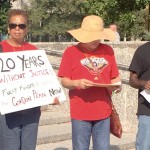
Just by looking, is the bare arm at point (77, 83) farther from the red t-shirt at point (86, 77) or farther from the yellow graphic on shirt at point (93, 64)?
the yellow graphic on shirt at point (93, 64)

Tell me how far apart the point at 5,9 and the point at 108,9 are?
11.5 ft

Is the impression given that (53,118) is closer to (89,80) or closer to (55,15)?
(89,80)

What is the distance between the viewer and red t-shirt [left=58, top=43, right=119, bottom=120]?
14.5 ft

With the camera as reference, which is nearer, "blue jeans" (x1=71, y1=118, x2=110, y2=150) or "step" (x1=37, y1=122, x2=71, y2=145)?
"blue jeans" (x1=71, y1=118, x2=110, y2=150)

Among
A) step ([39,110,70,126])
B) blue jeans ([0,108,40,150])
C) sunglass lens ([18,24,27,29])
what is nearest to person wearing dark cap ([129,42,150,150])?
blue jeans ([0,108,40,150])

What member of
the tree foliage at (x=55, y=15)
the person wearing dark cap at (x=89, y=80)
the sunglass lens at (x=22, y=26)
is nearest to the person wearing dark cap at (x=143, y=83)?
the person wearing dark cap at (x=89, y=80)

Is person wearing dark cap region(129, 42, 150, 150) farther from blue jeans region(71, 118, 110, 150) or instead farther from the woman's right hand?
the woman's right hand

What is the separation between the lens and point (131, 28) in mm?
15547

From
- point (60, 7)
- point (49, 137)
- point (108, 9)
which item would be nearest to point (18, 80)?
point (49, 137)

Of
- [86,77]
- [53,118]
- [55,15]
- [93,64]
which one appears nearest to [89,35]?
[93,64]

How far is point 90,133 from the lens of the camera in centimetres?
455

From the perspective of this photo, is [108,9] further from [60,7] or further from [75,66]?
[60,7]

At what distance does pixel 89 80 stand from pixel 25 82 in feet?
1.99

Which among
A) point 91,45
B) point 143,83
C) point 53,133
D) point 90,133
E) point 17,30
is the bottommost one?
point 53,133
